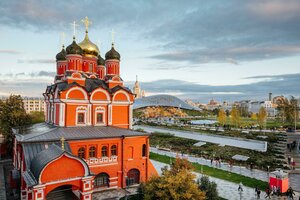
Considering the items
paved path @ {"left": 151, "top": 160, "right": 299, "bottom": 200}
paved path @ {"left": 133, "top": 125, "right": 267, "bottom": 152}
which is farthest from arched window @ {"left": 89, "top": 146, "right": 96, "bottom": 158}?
paved path @ {"left": 133, "top": 125, "right": 267, "bottom": 152}

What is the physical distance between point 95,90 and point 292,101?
1927 inches

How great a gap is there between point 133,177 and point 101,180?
9.43 ft

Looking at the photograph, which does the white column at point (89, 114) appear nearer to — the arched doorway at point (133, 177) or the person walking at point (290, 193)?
the arched doorway at point (133, 177)

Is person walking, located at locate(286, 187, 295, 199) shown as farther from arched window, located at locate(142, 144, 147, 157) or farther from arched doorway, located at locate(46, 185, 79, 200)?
arched doorway, located at locate(46, 185, 79, 200)

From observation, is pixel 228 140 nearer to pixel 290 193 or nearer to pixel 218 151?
pixel 218 151

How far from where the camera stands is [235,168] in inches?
1092

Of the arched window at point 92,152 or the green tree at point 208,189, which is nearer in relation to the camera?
the green tree at point 208,189

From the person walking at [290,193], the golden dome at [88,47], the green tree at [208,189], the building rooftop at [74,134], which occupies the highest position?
the golden dome at [88,47]

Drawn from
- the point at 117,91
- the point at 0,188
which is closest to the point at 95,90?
the point at 117,91

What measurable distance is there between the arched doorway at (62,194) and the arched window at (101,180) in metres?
2.00

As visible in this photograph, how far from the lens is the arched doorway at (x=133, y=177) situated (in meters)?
21.3

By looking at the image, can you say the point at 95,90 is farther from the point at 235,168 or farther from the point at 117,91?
the point at 235,168

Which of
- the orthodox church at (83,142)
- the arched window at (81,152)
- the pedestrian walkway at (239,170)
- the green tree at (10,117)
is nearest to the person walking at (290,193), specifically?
the pedestrian walkway at (239,170)

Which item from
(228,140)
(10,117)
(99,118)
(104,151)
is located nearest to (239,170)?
(228,140)
